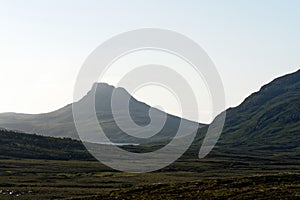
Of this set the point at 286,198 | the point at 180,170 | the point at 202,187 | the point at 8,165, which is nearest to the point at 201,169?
the point at 180,170

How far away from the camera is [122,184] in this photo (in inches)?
4183

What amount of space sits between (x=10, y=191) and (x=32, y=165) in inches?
2414

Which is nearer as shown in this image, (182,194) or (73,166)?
(182,194)

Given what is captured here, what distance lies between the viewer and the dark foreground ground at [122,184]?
55.0 m

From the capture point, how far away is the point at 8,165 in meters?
149

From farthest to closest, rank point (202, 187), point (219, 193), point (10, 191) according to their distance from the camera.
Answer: point (10, 191)
point (202, 187)
point (219, 193)

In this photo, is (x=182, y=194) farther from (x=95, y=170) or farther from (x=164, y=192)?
(x=95, y=170)

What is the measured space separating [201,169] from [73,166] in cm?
4382

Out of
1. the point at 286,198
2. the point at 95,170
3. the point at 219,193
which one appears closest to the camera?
the point at 286,198

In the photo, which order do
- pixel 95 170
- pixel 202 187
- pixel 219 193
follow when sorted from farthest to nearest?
pixel 95 170
pixel 202 187
pixel 219 193

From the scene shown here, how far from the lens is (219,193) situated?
54.2 m

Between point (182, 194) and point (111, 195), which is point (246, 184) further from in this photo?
point (111, 195)

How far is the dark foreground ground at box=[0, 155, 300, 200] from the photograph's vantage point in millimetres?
55016

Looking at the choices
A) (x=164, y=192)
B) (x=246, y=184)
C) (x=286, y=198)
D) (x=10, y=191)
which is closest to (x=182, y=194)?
(x=164, y=192)
